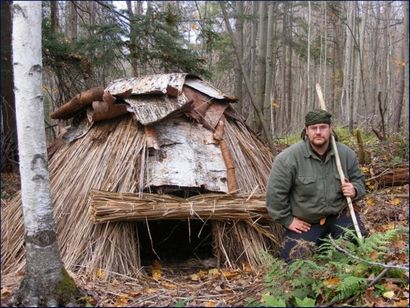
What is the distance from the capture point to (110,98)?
509 centimetres

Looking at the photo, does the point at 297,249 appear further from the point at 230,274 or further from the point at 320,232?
the point at 230,274

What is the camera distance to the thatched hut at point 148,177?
452 cm

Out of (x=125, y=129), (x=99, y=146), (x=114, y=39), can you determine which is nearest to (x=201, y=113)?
(x=125, y=129)

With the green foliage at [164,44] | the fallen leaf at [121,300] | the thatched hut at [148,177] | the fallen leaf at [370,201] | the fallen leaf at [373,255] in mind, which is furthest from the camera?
the green foliage at [164,44]

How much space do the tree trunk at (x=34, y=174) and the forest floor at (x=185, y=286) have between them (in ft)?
0.82

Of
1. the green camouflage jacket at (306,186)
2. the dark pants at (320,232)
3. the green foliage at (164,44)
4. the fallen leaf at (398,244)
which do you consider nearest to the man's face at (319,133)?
the green camouflage jacket at (306,186)

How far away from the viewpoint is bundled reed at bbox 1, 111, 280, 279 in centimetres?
454

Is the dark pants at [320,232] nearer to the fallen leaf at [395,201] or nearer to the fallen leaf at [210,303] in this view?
the fallen leaf at [210,303]

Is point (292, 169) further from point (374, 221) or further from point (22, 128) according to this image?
point (22, 128)

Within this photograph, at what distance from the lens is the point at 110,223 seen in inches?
181

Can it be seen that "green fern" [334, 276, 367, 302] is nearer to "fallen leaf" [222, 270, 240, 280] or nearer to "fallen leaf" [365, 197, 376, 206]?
"fallen leaf" [222, 270, 240, 280]

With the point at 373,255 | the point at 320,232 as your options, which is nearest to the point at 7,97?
the point at 320,232

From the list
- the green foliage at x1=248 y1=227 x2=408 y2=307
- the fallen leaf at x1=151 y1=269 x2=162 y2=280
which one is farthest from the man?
the fallen leaf at x1=151 y1=269 x2=162 y2=280

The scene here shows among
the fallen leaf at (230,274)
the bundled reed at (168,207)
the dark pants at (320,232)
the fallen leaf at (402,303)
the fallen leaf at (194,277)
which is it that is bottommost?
the fallen leaf at (194,277)
